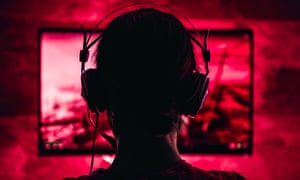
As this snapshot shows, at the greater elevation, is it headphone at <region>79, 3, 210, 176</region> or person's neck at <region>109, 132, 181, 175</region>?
headphone at <region>79, 3, 210, 176</region>

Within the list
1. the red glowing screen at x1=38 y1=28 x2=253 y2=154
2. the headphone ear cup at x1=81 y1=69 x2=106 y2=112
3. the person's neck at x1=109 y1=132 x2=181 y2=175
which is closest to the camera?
the person's neck at x1=109 y1=132 x2=181 y2=175

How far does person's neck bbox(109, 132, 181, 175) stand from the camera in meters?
0.75

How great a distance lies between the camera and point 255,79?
2.95 meters

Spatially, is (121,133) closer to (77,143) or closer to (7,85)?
(77,143)

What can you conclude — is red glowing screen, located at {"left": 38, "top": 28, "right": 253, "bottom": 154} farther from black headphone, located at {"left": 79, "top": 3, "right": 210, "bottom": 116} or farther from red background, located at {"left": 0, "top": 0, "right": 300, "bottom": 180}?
black headphone, located at {"left": 79, "top": 3, "right": 210, "bottom": 116}

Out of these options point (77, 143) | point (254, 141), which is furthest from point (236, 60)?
point (77, 143)

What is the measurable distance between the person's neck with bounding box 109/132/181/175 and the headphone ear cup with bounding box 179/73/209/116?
0.11 meters

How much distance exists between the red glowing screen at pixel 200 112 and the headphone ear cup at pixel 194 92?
5.78 ft

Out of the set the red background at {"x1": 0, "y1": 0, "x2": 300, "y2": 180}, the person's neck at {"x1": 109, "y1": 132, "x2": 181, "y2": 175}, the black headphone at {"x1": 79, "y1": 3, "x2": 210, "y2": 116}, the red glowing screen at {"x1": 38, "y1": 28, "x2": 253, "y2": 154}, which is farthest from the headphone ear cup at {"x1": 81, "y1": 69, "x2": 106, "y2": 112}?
the red background at {"x1": 0, "y1": 0, "x2": 300, "y2": 180}

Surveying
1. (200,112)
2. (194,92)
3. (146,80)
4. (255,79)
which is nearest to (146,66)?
(146,80)

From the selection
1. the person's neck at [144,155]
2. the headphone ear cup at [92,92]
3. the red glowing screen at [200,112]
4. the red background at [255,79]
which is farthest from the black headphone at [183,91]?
the red background at [255,79]

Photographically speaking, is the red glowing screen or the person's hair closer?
the person's hair

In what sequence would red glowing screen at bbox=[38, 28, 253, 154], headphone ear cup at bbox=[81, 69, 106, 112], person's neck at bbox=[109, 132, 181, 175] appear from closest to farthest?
1. person's neck at bbox=[109, 132, 181, 175]
2. headphone ear cup at bbox=[81, 69, 106, 112]
3. red glowing screen at bbox=[38, 28, 253, 154]

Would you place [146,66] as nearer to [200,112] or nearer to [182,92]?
[182,92]
